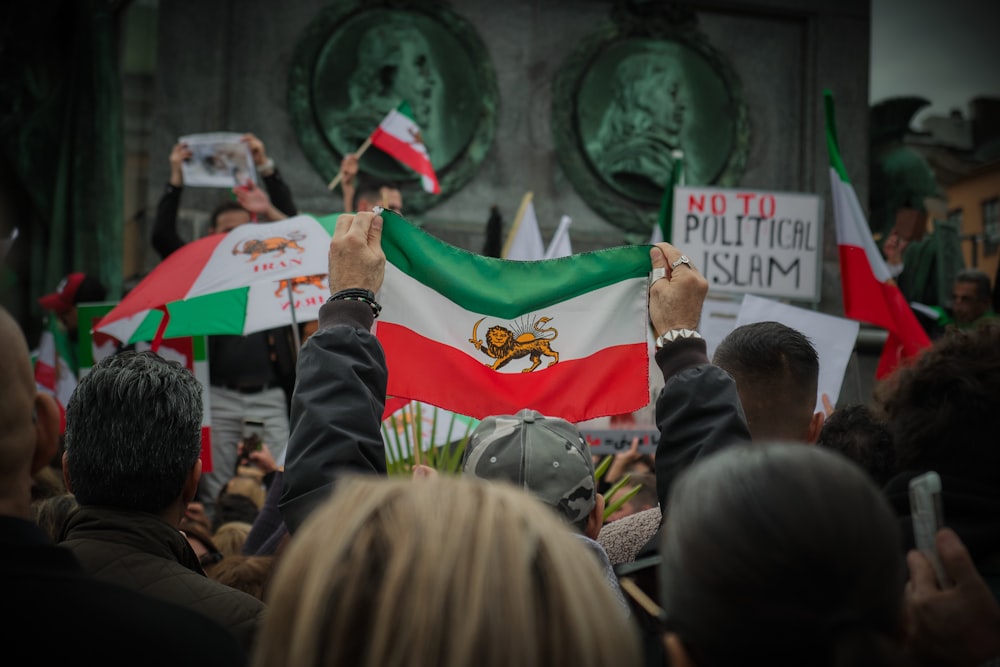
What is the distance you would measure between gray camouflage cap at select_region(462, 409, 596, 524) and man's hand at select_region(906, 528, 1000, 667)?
765mm

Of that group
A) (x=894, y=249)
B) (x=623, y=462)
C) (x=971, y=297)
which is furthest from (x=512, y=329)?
(x=894, y=249)

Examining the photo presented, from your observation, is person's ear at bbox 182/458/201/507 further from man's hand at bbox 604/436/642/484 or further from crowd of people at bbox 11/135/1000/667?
man's hand at bbox 604/436/642/484

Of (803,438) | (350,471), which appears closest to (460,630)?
(350,471)

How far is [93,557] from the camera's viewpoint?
230cm

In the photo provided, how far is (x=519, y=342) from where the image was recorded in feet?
11.3

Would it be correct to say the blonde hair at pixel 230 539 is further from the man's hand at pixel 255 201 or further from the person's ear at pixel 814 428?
the man's hand at pixel 255 201

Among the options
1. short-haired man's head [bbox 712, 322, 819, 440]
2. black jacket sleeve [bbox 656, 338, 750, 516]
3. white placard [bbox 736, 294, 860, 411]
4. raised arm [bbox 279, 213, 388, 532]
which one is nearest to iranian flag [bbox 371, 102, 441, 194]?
white placard [bbox 736, 294, 860, 411]

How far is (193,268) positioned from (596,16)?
20.6 feet

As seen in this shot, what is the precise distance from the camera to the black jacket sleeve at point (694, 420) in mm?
2393

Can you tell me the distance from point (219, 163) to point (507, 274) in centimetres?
406

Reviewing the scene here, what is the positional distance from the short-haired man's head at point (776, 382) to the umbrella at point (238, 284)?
2366 millimetres

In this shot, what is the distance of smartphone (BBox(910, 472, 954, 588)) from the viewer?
185 cm

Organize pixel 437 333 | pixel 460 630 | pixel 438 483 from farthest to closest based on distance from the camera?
pixel 437 333, pixel 438 483, pixel 460 630

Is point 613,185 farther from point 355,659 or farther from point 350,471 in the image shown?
point 355,659
